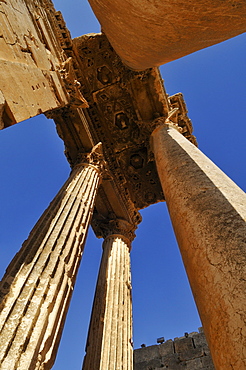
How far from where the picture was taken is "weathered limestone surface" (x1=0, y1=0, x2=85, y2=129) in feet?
13.3

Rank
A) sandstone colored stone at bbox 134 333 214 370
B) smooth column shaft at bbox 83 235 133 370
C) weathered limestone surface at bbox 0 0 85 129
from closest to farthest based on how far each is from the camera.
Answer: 1. weathered limestone surface at bbox 0 0 85 129
2. smooth column shaft at bbox 83 235 133 370
3. sandstone colored stone at bbox 134 333 214 370

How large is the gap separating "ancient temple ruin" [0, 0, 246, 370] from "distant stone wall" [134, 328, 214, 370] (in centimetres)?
510

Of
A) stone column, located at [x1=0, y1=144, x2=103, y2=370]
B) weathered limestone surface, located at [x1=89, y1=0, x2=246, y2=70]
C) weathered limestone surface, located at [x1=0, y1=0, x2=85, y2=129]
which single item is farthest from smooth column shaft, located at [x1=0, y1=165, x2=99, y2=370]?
weathered limestone surface, located at [x1=89, y1=0, x2=246, y2=70]

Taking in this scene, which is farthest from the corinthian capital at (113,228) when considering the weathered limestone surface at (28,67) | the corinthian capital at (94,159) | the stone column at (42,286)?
the weathered limestone surface at (28,67)

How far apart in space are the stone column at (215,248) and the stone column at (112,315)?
15.1 ft

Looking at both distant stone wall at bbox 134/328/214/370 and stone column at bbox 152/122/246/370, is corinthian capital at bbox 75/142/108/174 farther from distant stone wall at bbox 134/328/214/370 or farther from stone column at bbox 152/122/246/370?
distant stone wall at bbox 134/328/214/370

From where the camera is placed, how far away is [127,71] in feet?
37.5

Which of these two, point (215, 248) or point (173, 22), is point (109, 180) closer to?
point (173, 22)

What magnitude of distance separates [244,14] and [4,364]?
470cm

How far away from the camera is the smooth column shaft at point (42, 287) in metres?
3.88

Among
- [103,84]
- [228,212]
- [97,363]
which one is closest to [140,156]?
[103,84]

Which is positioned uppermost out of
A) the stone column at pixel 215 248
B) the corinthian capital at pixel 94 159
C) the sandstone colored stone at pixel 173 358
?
the corinthian capital at pixel 94 159

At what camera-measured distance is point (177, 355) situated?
499 inches

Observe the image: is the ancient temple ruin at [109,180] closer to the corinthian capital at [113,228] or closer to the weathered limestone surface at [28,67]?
A: the weathered limestone surface at [28,67]
